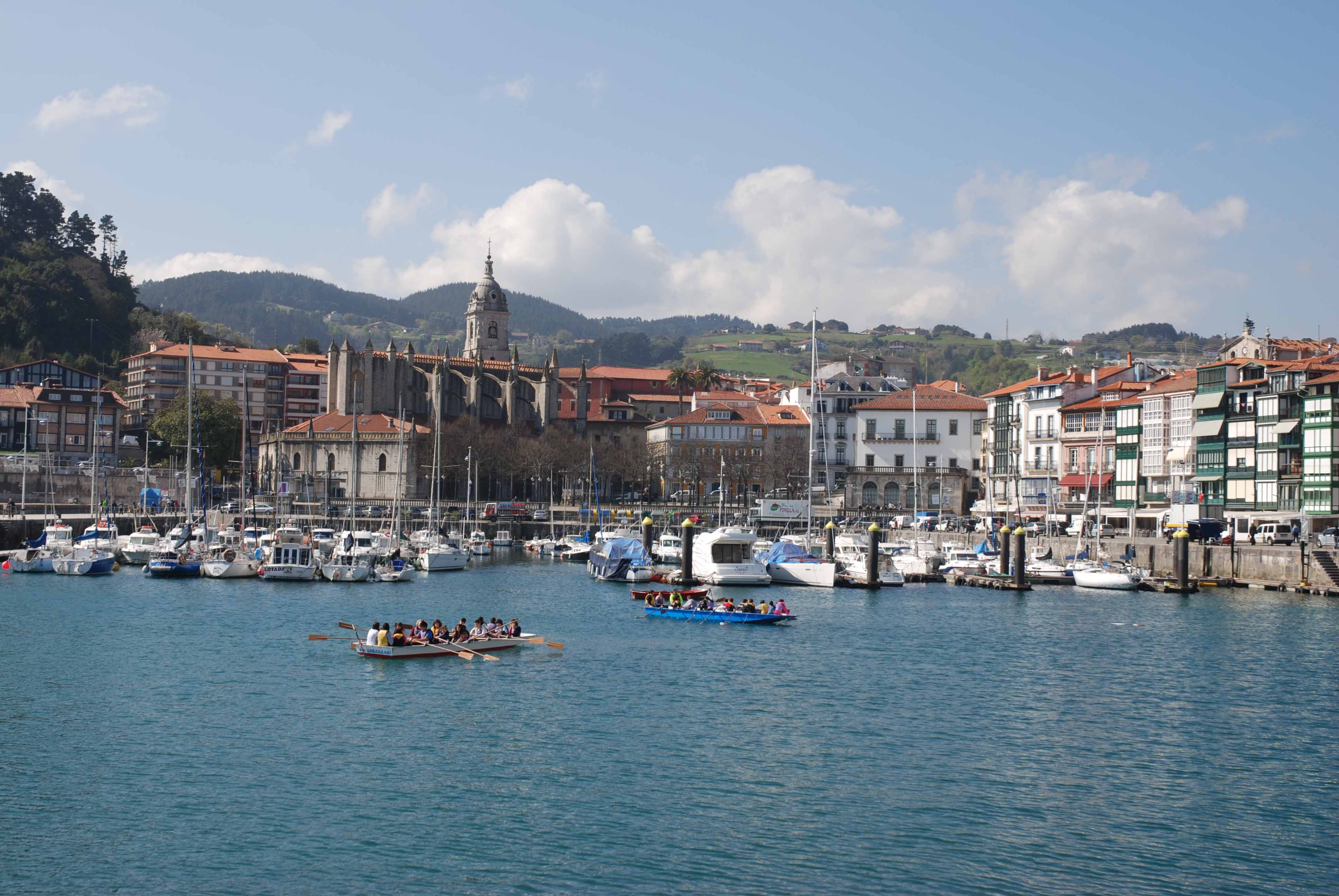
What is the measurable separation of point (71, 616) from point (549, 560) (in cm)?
5048

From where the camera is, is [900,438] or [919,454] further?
[900,438]

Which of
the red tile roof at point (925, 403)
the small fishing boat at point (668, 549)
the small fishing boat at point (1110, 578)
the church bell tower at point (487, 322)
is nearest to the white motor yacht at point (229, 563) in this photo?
the small fishing boat at point (668, 549)

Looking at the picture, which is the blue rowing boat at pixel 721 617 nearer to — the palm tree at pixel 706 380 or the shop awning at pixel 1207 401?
the shop awning at pixel 1207 401

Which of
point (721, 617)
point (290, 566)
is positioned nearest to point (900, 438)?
point (290, 566)

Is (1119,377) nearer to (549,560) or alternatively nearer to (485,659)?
(549,560)

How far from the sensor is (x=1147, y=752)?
3503 centimetres

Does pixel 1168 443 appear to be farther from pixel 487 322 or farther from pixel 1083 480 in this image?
pixel 487 322

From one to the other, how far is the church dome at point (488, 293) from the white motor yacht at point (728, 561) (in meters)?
111

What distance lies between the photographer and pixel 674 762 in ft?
108

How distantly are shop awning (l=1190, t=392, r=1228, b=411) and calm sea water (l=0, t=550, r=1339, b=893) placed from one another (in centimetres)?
3540

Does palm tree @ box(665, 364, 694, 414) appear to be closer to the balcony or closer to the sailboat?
the balcony

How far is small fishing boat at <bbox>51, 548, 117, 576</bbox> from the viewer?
78.7 meters

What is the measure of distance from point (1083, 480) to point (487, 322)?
98384 millimetres

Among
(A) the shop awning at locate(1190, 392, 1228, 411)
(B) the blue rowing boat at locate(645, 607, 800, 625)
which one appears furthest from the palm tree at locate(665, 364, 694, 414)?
(B) the blue rowing boat at locate(645, 607, 800, 625)
